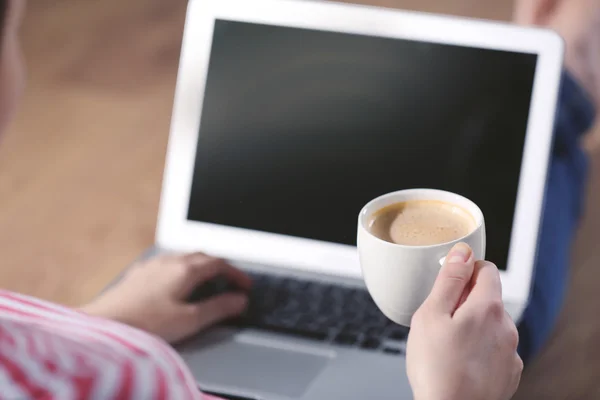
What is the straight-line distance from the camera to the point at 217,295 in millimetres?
815

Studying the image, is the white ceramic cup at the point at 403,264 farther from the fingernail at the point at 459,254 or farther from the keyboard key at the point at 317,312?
the keyboard key at the point at 317,312

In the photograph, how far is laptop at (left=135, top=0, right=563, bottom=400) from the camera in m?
0.78

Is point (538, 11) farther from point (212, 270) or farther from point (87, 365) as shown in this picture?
point (87, 365)

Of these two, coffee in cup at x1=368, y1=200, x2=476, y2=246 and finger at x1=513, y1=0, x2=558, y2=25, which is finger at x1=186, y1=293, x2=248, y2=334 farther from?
finger at x1=513, y1=0, x2=558, y2=25

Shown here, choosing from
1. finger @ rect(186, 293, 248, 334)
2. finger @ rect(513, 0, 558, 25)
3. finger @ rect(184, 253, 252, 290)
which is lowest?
finger @ rect(186, 293, 248, 334)

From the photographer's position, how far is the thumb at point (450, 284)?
537 millimetres

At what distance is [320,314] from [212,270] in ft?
0.39

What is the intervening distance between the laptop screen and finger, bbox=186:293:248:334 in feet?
0.28

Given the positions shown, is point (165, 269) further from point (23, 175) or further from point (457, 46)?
point (23, 175)

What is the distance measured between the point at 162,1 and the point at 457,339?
63.0 inches

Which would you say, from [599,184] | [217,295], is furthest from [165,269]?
[599,184]

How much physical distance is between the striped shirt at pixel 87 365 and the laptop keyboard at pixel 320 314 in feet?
0.76

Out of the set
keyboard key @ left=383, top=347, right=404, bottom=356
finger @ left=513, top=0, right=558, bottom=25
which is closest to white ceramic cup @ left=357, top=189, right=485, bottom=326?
keyboard key @ left=383, top=347, right=404, bottom=356

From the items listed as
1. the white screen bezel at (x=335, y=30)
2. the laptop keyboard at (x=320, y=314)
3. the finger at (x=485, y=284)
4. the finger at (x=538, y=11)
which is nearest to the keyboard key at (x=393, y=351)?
the laptop keyboard at (x=320, y=314)
